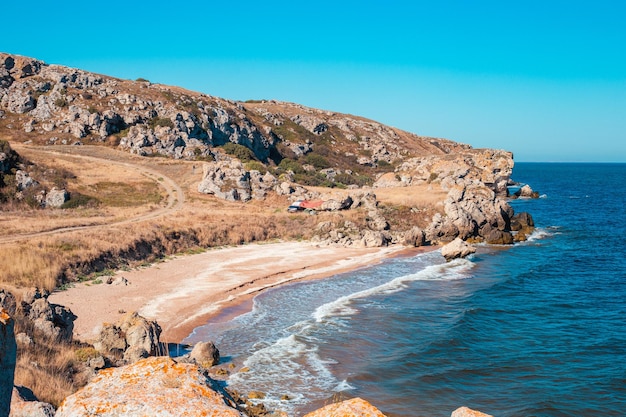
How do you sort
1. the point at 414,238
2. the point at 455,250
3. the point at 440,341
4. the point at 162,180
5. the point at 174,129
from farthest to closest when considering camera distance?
the point at 174,129
the point at 162,180
the point at 414,238
the point at 455,250
the point at 440,341

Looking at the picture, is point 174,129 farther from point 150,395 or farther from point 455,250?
point 150,395

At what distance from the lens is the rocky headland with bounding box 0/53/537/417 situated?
17.4ft

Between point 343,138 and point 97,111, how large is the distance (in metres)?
77.4

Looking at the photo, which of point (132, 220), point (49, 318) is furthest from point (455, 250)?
point (49, 318)

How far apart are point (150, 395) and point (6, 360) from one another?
5.18 ft

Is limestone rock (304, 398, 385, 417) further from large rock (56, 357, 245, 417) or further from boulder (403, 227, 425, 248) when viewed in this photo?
boulder (403, 227, 425, 248)

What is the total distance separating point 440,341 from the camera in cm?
2289

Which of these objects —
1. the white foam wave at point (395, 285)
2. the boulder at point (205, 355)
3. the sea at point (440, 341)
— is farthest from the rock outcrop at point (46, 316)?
the white foam wave at point (395, 285)

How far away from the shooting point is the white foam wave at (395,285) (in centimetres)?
2692

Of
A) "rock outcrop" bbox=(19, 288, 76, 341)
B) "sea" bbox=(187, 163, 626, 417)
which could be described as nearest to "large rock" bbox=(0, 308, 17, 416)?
"sea" bbox=(187, 163, 626, 417)

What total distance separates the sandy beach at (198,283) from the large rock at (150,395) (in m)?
15.5

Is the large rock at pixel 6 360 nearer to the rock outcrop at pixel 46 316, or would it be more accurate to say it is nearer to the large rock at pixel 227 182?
the rock outcrop at pixel 46 316

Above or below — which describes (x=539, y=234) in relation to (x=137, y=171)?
below

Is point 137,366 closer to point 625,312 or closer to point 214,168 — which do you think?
point 625,312
